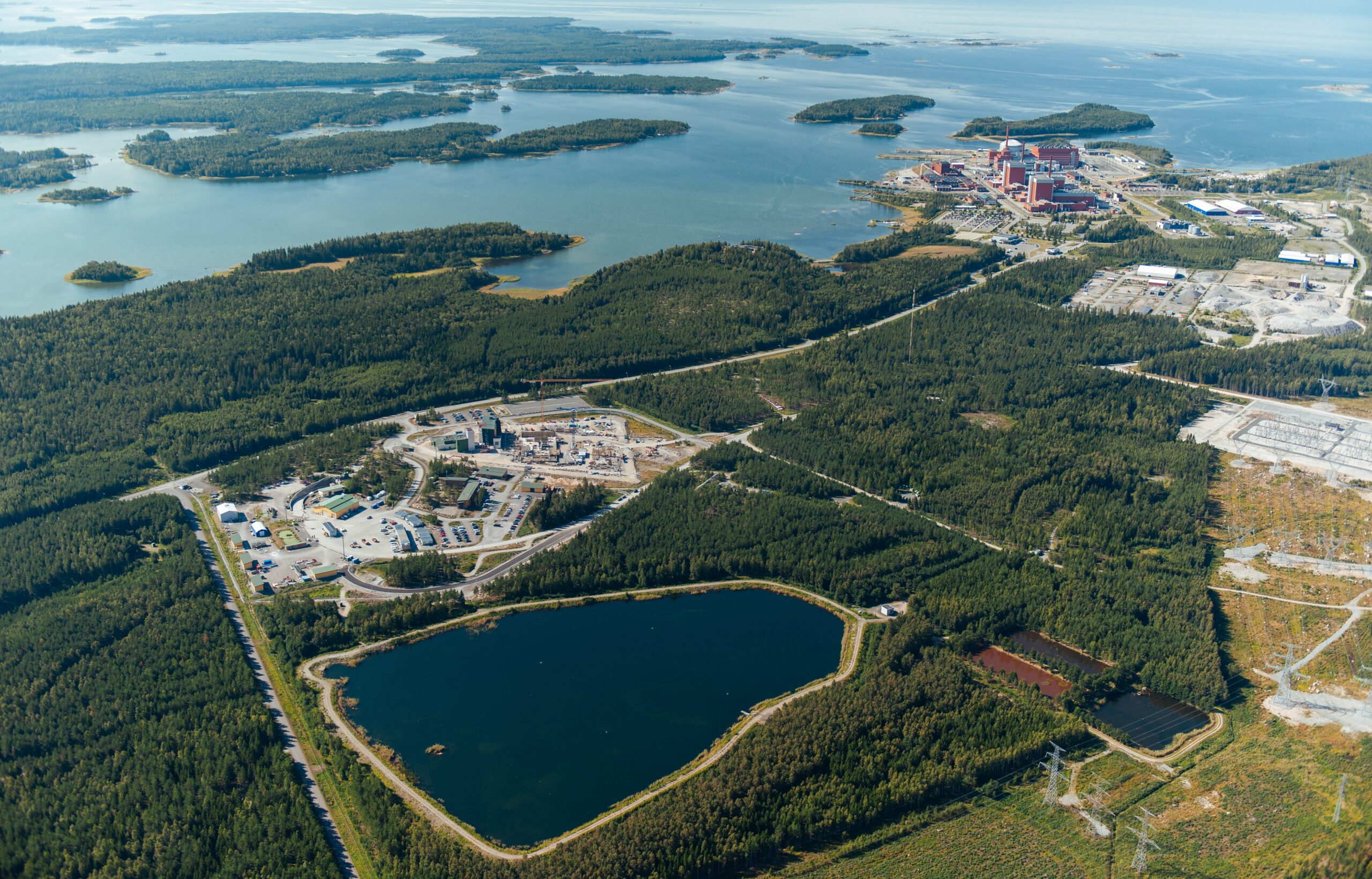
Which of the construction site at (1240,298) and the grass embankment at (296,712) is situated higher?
the construction site at (1240,298)

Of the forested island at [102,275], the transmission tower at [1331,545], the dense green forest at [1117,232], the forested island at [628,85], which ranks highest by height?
the forested island at [628,85]

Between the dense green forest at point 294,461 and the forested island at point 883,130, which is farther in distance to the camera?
the forested island at point 883,130

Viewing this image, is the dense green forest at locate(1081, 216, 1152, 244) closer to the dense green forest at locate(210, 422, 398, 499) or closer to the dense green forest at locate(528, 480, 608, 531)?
the dense green forest at locate(528, 480, 608, 531)

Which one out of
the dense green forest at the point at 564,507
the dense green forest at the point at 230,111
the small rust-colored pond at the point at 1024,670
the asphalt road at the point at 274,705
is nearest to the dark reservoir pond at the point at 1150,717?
the small rust-colored pond at the point at 1024,670

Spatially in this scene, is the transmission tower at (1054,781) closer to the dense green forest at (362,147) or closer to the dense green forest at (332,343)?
the dense green forest at (332,343)

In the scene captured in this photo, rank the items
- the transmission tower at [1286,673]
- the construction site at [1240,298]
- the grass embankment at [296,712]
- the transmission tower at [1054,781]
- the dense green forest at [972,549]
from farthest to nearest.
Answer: the construction site at [1240,298] → the dense green forest at [972,549] → the transmission tower at [1286,673] → the transmission tower at [1054,781] → the grass embankment at [296,712]

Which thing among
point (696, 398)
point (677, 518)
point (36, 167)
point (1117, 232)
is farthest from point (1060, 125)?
point (36, 167)
